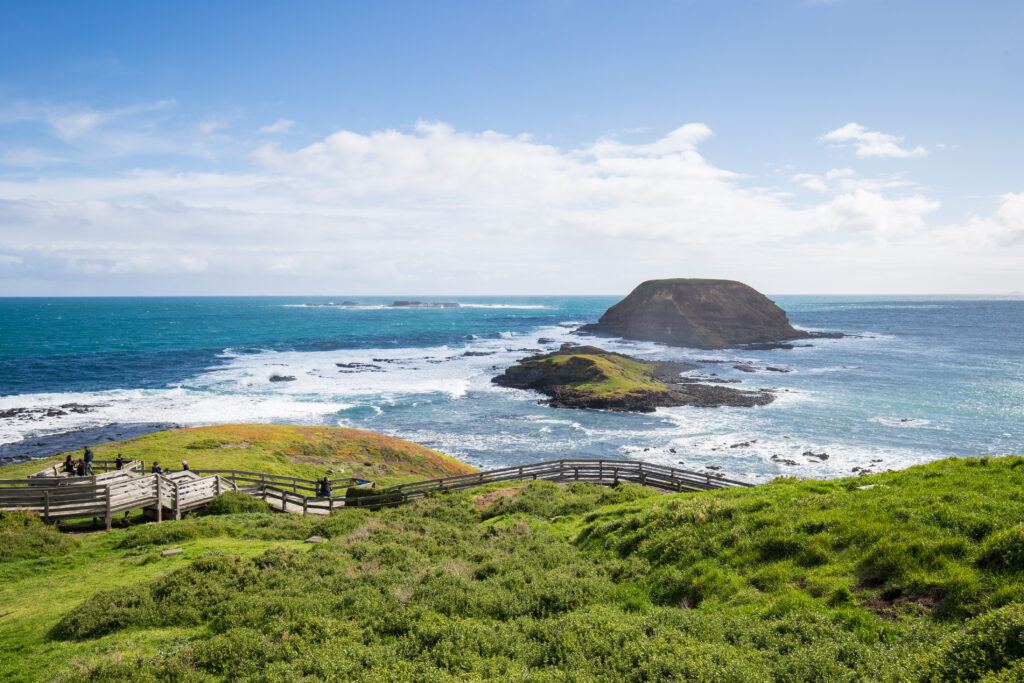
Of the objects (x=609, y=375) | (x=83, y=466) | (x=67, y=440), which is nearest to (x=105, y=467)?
Answer: (x=83, y=466)

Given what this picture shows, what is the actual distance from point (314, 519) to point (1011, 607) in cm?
2160

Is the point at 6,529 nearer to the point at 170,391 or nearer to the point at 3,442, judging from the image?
the point at 3,442

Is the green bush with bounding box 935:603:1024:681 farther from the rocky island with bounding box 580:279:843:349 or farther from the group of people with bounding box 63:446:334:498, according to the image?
the rocky island with bounding box 580:279:843:349

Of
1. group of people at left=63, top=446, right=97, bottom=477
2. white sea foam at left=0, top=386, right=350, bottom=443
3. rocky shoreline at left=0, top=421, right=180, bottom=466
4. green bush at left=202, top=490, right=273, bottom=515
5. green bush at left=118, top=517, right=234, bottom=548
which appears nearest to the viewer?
green bush at left=118, top=517, right=234, bottom=548

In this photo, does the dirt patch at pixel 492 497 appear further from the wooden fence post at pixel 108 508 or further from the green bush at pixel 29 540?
the green bush at pixel 29 540

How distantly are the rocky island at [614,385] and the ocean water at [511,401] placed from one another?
116 inches

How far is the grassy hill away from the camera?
27.2ft

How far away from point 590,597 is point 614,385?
2112 inches

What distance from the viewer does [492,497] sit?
24578 millimetres

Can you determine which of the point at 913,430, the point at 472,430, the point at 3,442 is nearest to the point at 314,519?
the point at 472,430

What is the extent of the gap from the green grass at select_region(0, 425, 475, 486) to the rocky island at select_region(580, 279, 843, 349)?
8807cm

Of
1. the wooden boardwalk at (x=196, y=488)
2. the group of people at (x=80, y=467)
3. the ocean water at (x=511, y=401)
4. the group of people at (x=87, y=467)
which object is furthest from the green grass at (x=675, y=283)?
the group of people at (x=80, y=467)

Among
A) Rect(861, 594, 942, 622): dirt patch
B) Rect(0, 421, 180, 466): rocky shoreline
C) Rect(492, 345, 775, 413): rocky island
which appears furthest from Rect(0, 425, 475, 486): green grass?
Rect(861, 594, 942, 622): dirt patch

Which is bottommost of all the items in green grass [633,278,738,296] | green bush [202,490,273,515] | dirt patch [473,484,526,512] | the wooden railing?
dirt patch [473,484,526,512]
